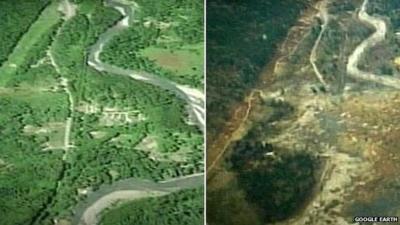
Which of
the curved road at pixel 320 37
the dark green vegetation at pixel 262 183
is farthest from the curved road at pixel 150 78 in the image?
the curved road at pixel 320 37

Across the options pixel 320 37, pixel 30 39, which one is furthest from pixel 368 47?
pixel 30 39

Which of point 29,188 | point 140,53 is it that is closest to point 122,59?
point 140,53

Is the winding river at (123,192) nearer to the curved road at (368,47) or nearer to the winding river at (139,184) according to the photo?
the winding river at (139,184)

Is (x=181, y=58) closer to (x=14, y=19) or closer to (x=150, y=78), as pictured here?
(x=150, y=78)

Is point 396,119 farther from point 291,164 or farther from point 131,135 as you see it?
point 131,135

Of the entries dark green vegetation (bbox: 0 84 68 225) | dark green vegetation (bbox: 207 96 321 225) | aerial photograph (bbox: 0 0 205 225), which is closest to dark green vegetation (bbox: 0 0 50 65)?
aerial photograph (bbox: 0 0 205 225)
